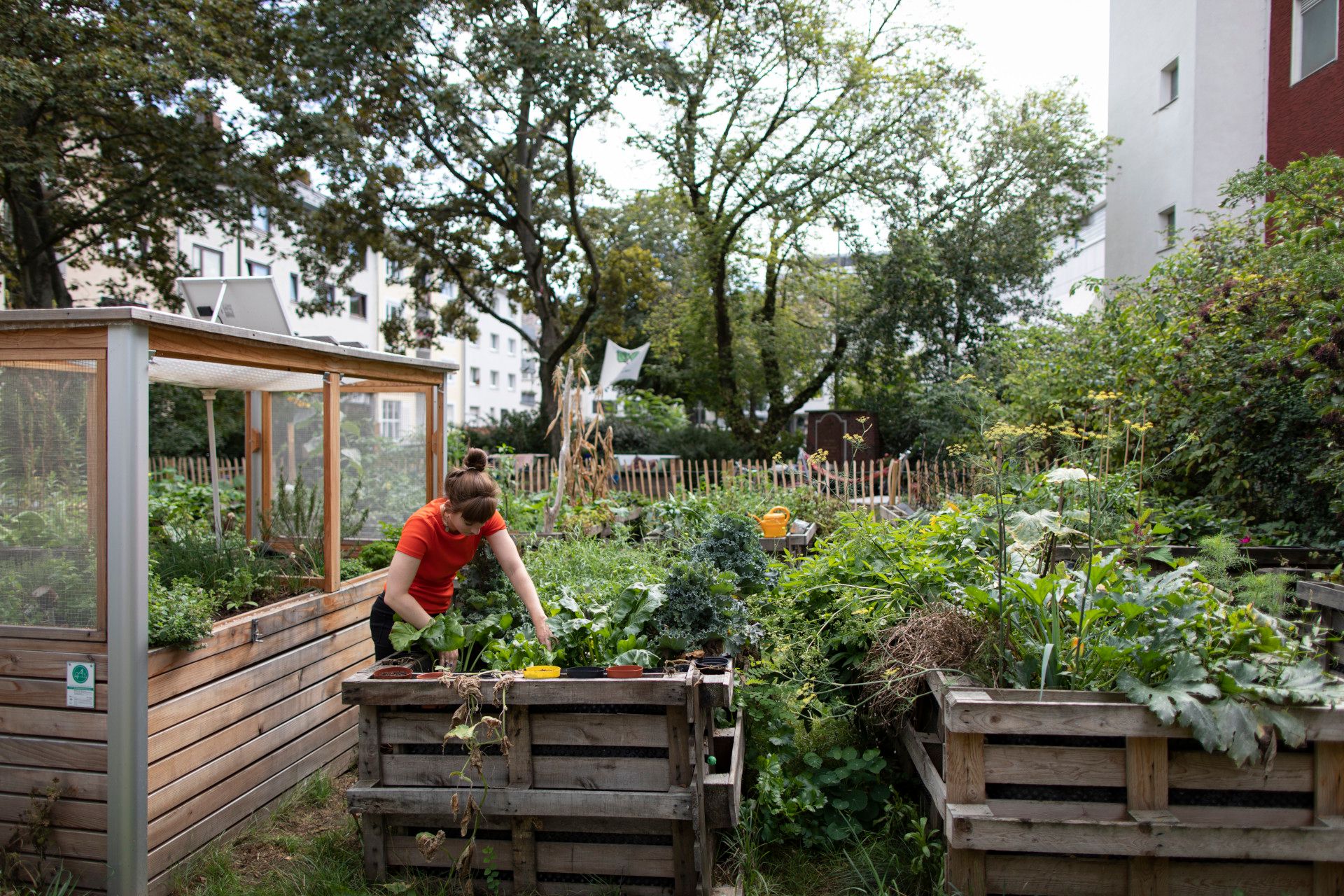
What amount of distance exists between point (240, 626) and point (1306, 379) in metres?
5.66

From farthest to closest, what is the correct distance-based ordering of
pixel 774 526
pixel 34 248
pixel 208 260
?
pixel 208 260, pixel 34 248, pixel 774 526

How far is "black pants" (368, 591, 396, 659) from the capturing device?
146 inches

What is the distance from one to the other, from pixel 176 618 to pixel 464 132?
1503 centimetres

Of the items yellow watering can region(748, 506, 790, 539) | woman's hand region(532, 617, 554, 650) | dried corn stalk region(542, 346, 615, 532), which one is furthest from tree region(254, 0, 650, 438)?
woman's hand region(532, 617, 554, 650)

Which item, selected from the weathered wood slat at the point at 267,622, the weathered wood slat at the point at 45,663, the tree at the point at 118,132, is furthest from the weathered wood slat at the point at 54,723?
the tree at the point at 118,132

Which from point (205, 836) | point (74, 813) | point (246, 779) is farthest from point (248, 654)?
point (74, 813)

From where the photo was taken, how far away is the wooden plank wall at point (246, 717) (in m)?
3.30

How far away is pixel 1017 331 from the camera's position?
13961mm

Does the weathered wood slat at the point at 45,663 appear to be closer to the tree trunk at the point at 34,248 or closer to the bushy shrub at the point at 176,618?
the bushy shrub at the point at 176,618

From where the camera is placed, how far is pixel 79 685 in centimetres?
319

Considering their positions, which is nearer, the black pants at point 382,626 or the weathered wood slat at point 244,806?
the weathered wood slat at point 244,806

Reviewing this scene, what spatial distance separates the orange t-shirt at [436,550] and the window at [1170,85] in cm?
1737

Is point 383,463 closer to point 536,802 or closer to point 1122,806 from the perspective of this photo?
point 536,802

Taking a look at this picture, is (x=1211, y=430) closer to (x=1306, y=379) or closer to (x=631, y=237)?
(x=1306, y=379)
